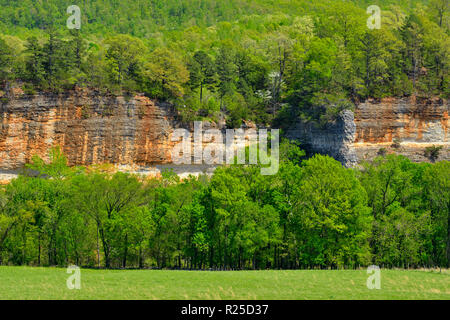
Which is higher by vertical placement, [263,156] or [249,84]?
[249,84]

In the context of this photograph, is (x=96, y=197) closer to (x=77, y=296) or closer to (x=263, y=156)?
(x=263, y=156)

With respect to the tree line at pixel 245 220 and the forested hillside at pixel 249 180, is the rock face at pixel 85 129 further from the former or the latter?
the tree line at pixel 245 220

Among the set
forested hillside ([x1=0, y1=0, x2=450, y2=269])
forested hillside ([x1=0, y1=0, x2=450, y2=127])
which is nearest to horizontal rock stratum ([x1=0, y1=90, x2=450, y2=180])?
forested hillside ([x1=0, y1=0, x2=450, y2=269])

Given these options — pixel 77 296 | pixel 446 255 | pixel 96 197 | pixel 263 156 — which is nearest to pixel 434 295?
pixel 77 296

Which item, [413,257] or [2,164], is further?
[2,164]

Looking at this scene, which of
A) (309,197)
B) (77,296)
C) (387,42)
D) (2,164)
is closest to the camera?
(77,296)

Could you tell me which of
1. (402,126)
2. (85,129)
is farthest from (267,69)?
(85,129)

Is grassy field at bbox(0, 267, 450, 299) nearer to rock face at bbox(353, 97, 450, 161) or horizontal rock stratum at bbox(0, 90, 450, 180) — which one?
horizontal rock stratum at bbox(0, 90, 450, 180)
